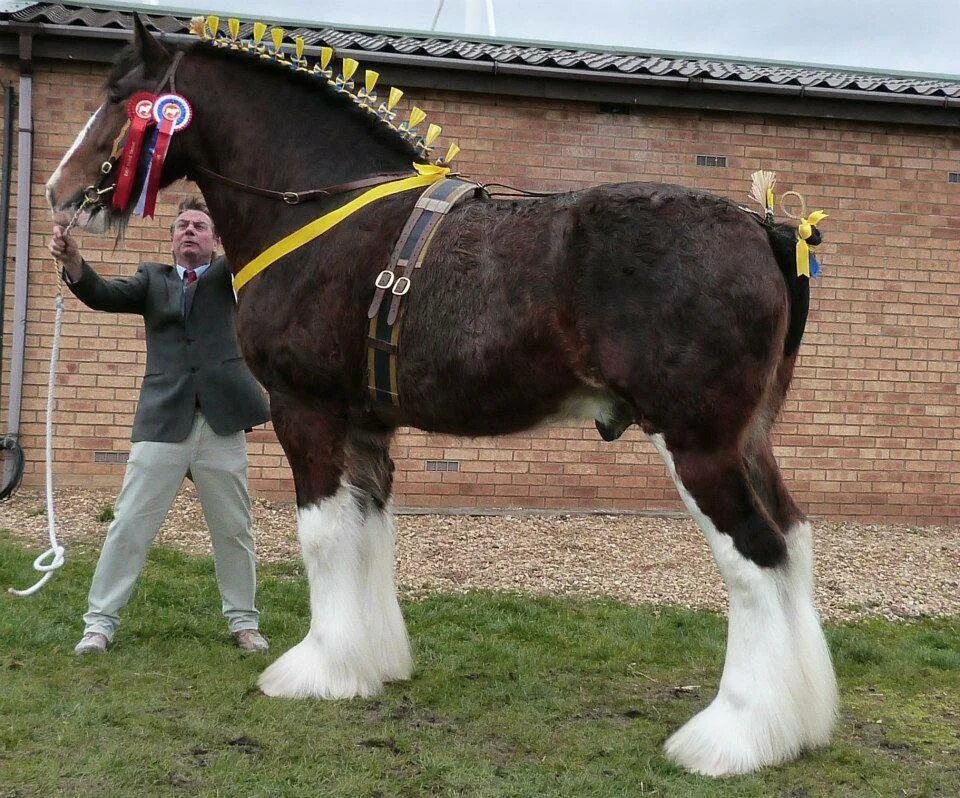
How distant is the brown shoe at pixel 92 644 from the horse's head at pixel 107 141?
183cm

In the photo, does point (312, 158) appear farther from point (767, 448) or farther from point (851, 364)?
point (851, 364)

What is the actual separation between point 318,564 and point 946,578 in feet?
15.0

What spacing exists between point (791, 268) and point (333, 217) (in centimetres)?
172

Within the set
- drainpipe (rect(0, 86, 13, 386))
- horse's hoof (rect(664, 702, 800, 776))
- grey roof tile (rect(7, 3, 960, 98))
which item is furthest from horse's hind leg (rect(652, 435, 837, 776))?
drainpipe (rect(0, 86, 13, 386))

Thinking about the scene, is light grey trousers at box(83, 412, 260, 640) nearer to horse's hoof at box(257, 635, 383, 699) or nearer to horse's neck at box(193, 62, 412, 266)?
horse's hoof at box(257, 635, 383, 699)

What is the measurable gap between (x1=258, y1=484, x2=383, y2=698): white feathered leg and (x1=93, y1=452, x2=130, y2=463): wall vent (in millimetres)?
4064

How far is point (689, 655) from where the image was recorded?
4.34 m

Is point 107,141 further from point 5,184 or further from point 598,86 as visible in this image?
point 598,86

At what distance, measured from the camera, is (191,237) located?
4.27m

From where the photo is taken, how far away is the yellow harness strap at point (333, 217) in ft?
11.6

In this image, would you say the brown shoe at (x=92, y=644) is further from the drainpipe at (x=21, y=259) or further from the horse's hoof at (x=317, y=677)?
the drainpipe at (x=21, y=259)

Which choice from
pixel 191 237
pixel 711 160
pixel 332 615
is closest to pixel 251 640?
pixel 332 615

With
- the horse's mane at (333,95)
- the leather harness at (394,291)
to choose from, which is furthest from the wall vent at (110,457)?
the leather harness at (394,291)

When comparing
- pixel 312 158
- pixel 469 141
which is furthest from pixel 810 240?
pixel 469 141
